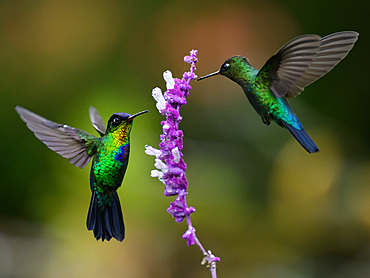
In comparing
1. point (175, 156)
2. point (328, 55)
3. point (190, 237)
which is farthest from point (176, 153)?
point (328, 55)

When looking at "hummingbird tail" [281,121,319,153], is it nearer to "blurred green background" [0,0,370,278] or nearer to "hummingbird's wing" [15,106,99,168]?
"hummingbird's wing" [15,106,99,168]

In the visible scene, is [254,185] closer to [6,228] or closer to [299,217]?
[299,217]

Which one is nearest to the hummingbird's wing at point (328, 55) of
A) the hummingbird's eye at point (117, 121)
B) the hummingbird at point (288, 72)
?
the hummingbird at point (288, 72)

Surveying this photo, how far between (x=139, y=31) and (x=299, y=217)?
1.77m

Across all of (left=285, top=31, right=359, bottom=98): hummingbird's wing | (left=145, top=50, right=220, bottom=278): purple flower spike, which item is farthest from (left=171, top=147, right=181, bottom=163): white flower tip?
(left=285, top=31, right=359, bottom=98): hummingbird's wing

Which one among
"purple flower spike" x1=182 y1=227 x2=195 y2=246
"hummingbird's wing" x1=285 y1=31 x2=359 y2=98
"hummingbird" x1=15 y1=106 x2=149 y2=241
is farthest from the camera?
"hummingbird" x1=15 y1=106 x2=149 y2=241

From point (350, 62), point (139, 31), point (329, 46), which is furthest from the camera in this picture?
point (139, 31)

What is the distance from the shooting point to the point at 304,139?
3.13 feet

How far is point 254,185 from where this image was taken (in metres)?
3.10

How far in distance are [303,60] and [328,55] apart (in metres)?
0.08

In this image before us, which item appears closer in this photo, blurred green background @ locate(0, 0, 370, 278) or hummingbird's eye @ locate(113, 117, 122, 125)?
hummingbird's eye @ locate(113, 117, 122, 125)

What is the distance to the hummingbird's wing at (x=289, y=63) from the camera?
88 cm

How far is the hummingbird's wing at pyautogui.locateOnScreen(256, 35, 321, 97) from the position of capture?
88 centimetres

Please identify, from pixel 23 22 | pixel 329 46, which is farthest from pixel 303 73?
pixel 23 22
